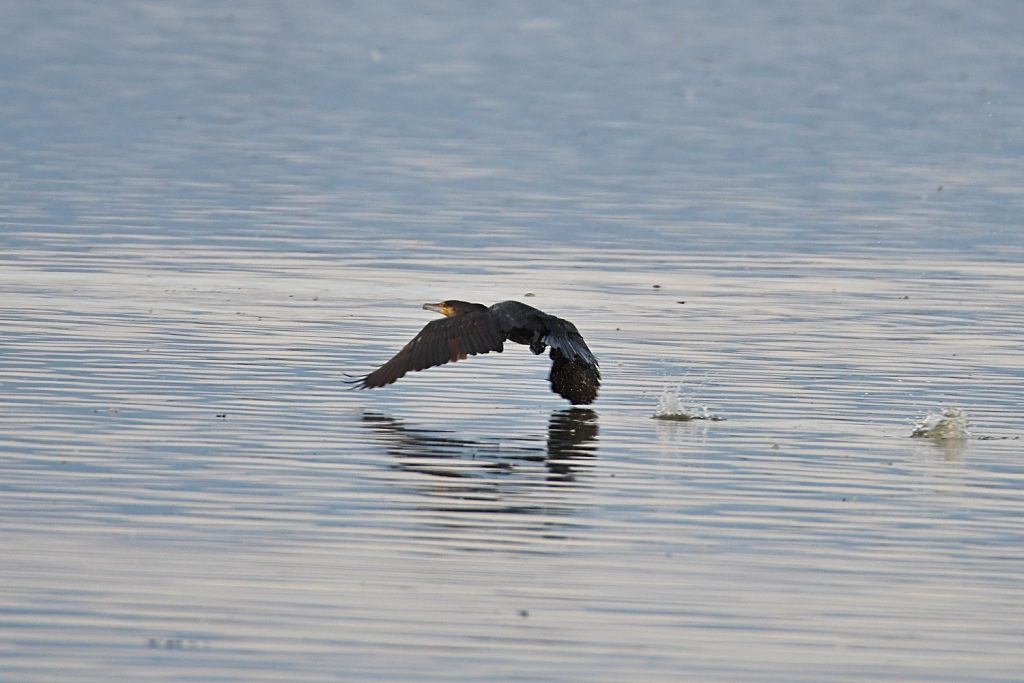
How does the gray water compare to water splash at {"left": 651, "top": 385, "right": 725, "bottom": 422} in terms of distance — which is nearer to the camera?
the gray water

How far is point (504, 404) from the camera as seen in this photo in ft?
43.8

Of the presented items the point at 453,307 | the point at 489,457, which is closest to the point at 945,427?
the point at 489,457

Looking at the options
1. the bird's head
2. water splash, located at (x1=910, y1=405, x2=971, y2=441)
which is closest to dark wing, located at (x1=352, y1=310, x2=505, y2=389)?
the bird's head

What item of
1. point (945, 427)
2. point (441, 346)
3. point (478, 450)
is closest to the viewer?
point (478, 450)

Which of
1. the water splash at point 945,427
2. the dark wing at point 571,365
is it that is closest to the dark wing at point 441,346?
the dark wing at point 571,365

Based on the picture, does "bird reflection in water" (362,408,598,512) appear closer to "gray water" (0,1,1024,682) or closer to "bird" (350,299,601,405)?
"gray water" (0,1,1024,682)

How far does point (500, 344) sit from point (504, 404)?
528mm

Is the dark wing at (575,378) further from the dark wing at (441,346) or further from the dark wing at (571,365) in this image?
the dark wing at (441,346)

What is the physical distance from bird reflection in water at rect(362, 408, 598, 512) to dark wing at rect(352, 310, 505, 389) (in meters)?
0.33

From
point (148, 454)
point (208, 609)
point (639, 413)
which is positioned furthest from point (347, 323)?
point (208, 609)

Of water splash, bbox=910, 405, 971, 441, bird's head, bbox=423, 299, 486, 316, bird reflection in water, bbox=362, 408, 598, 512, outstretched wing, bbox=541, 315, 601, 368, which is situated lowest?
bird reflection in water, bbox=362, 408, 598, 512

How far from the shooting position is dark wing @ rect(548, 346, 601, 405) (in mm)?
13016

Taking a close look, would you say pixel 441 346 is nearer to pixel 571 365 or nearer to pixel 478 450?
pixel 571 365

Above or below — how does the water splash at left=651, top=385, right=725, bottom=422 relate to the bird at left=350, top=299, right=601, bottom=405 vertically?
below
